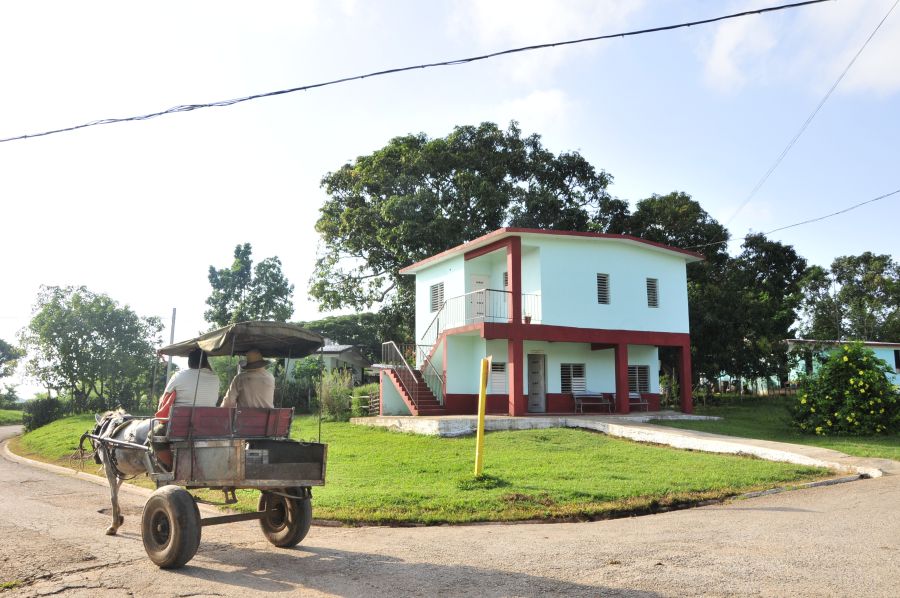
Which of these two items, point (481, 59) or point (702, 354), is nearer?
point (481, 59)

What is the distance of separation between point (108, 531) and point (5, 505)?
149 inches

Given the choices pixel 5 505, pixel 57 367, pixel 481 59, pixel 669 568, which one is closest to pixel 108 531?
pixel 5 505

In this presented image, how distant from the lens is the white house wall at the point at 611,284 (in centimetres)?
2319

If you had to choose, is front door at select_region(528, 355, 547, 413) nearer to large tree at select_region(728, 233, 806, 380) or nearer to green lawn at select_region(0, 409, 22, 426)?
large tree at select_region(728, 233, 806, 380)

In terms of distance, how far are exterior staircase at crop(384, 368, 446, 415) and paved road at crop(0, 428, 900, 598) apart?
14.0 meters

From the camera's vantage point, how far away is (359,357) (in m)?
48.7

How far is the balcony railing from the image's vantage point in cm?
2317

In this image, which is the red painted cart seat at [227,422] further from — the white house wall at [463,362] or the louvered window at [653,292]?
the louvered window at [653,292]

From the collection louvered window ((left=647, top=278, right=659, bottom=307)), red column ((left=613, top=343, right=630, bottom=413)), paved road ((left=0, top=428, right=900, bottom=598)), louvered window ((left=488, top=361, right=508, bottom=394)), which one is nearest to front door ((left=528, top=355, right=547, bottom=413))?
louvered window ((left=488, top=361, right=508, bottom=394))

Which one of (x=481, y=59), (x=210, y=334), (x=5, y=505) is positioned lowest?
(x=5, y=505)

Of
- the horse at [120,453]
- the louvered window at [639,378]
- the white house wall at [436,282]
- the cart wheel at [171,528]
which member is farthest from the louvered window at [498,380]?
the cart wheel at [171,528]

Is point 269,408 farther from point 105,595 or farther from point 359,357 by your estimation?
point 359,357

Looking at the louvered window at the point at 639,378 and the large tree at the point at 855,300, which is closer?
the louvered window at the point at 639,378

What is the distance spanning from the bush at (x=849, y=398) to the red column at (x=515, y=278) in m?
8.44
